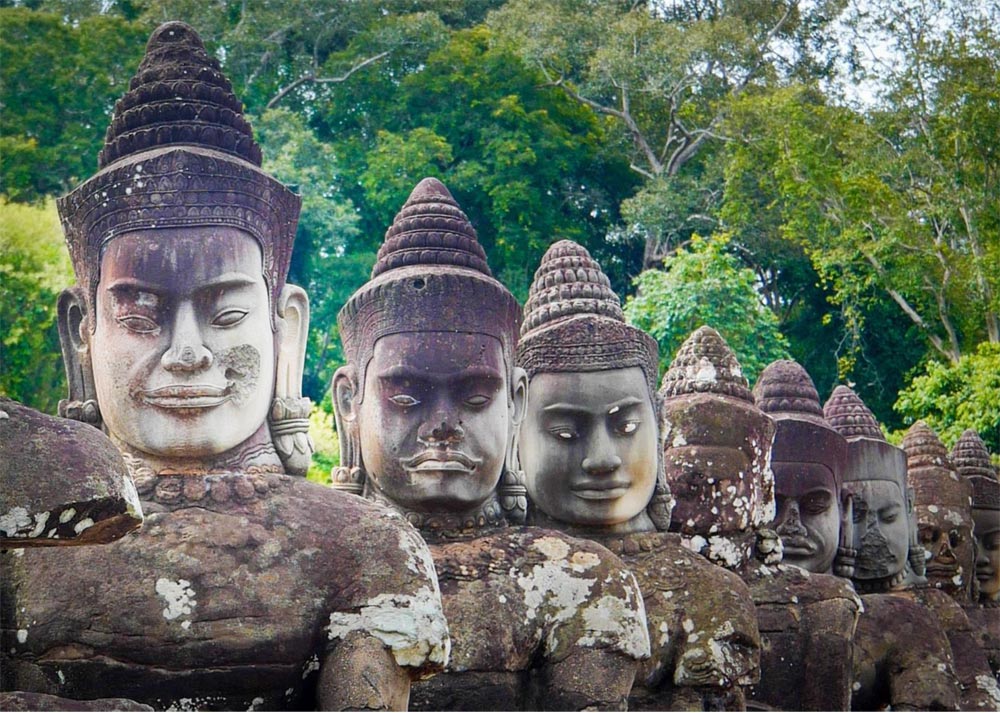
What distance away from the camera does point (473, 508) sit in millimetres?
7895

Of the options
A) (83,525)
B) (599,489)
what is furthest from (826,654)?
(83,525)

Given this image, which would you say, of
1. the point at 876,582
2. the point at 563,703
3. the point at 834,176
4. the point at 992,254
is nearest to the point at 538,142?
the point at 834,176

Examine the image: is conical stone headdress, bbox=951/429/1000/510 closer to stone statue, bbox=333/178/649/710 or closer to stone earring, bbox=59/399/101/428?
stone statue, bbox=333/178/649/710

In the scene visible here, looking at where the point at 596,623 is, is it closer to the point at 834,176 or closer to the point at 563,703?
the point at 563,703

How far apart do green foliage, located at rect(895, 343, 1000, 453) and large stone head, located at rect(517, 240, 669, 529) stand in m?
10.4

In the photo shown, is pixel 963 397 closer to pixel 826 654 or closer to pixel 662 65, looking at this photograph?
pixel 662 65

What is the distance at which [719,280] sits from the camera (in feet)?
68.0

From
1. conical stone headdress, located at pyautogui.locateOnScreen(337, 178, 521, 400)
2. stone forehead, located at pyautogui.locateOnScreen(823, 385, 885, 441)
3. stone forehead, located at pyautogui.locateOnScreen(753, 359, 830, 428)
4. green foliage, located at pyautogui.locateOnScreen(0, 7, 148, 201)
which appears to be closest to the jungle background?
green foliage, located at pyautogui.locateOnScreen(0, 7, 148, 201)

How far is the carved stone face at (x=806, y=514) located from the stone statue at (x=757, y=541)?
29.4 inches

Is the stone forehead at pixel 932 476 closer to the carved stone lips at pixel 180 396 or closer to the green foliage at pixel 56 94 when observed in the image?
the carved stone lips at pixel 180 396

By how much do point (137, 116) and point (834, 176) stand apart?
616 inches

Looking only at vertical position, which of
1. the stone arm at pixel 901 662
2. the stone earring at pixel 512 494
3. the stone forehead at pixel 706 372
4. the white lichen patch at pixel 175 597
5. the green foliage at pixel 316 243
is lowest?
the stone arm at pixel 901 662

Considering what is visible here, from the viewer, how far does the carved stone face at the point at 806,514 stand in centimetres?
1133

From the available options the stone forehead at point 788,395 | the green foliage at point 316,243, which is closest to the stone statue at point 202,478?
the stone forehead at point 788,395
